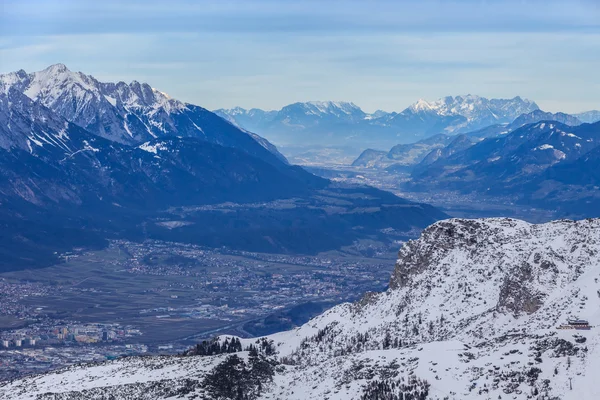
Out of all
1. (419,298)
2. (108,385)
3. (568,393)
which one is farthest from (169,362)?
(568,393)

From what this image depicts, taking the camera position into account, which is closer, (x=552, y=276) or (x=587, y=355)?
(x=587, y=355)

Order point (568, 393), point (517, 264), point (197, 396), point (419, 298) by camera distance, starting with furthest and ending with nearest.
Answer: point (419, 298) → point (517, 264) → point (197, 396) → point (568, 393)

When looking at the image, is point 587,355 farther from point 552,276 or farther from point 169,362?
point 169,362

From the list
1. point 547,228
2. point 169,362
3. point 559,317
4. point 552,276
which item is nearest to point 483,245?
point 547,228

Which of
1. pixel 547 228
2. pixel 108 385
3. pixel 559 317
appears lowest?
pixel 108 385

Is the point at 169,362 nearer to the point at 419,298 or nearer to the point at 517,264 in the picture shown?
the point at 419,298

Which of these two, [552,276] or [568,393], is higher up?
[552,276]

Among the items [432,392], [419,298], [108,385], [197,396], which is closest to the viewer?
[432,392]
